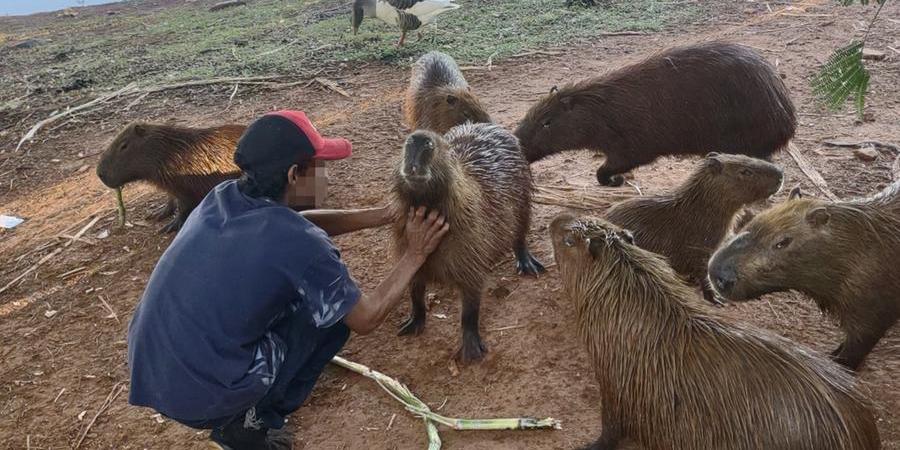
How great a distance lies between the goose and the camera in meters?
9.65

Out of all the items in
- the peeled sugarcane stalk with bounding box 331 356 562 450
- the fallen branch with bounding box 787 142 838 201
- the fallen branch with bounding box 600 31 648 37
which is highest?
the fallen branch with bounding box 600 31 648 37

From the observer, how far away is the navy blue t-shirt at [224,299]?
2477 mm

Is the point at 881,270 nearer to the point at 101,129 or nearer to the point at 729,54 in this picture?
the point at 729,54

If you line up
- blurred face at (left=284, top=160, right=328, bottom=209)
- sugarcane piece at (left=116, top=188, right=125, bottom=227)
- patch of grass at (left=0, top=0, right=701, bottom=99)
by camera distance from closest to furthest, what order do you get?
blurred face at (left=284, top=160, right=328, bottom=209) → sugarcane piece at (left=116, top=188, right=125, bottom=227) → patch of grass at (left=0, top=0, right=701, bottom=99)

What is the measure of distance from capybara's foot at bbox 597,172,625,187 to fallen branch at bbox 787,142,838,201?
4.35 feet

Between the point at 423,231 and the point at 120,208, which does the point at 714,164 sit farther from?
the point at 120,208

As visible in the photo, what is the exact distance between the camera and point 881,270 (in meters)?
2.89

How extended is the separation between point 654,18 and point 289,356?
333 inches

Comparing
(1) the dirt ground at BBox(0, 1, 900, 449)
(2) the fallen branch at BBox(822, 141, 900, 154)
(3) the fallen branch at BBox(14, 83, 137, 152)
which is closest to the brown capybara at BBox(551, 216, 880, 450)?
(1) the dirt ground at BBox(0, 1, 900, 449)

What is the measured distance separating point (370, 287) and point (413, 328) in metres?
0.56

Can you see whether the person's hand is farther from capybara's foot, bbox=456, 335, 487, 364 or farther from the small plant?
the small plant

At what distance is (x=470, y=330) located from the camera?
3.51 m

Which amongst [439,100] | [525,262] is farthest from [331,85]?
[525,262]

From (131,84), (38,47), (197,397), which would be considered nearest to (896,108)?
(197,397)
